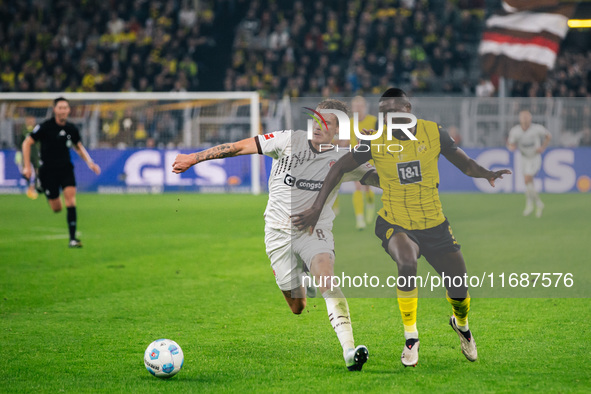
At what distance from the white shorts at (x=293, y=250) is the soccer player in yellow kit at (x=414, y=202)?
158mm

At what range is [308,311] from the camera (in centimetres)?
733

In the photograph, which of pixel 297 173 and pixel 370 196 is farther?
pixel 370 196

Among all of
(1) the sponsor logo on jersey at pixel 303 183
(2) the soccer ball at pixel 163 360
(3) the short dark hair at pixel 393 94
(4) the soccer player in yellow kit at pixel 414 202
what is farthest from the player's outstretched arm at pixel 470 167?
(2) the soccer ball at pixel 163 360

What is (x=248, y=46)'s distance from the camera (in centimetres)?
2664

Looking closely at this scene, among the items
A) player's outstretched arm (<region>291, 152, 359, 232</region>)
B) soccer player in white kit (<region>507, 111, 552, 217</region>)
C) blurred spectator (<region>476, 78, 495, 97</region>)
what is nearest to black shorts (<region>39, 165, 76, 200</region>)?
player's outstretched arm (<region>291, 152, 359, 232</region>)

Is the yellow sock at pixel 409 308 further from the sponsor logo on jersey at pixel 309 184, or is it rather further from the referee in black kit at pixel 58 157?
the referee in black kit at pixel 58 157

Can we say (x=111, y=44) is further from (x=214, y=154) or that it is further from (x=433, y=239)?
(x=433, y=239)

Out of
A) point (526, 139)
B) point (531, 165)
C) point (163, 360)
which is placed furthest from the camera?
point (526, 139)

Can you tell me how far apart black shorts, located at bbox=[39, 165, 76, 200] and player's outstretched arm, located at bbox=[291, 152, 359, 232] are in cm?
711

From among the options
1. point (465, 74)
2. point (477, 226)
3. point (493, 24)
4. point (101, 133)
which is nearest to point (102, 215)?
point (101, 133)

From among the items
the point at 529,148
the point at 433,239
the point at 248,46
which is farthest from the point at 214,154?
the point at 248,46

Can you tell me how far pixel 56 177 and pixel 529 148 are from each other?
31.8 feet

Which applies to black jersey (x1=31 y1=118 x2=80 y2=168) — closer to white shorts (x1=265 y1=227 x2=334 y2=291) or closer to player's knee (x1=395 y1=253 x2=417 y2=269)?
white shorts (x1=265 y1=227 x2=334 y2=291)

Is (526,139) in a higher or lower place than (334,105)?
lower
